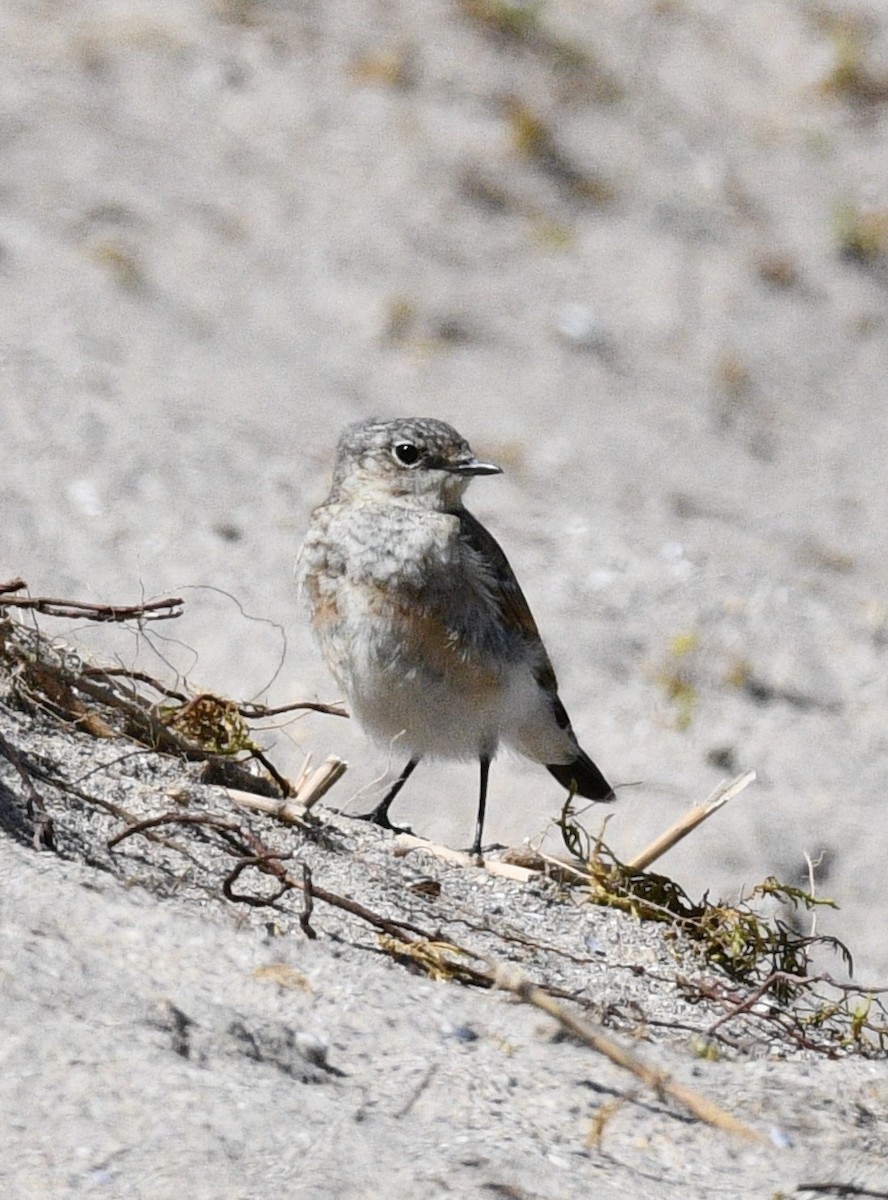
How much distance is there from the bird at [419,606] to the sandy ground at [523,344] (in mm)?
1503

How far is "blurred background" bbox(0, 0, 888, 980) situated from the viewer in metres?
9.57

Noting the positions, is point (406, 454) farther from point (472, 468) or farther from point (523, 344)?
point (523, 344)

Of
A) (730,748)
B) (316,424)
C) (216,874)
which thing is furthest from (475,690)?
(316,424)

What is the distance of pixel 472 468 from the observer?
6852 mm

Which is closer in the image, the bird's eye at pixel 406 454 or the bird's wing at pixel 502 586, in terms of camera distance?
the bird's wing at pixel 502 586

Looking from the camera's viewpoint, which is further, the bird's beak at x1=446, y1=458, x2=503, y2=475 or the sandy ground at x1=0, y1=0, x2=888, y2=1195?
the sandy ground at x1=0, y1=0, x2=888, y2=1195

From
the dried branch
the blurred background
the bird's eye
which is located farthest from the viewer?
the blurred background

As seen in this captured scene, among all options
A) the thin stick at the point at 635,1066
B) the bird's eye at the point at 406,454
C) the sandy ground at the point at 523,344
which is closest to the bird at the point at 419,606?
the bird's eye at the point at 406,454

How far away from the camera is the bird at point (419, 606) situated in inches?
252

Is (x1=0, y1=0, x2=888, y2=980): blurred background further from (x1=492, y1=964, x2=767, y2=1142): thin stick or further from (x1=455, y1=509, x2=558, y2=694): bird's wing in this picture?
(x1=492, y1=964, x2=767, y2=1142): thin stick

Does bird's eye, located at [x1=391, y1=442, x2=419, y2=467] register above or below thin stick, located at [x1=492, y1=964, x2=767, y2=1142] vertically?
above

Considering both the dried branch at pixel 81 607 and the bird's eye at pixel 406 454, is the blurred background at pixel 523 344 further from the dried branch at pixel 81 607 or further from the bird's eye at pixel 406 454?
the dried branch at pixel 81 607

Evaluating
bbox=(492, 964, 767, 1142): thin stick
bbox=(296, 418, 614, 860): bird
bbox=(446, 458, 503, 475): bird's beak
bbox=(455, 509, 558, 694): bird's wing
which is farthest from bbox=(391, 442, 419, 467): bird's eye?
bbox=(492, 964, 767, 1142): thin stick

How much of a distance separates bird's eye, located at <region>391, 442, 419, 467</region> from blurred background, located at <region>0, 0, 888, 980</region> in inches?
69.5
